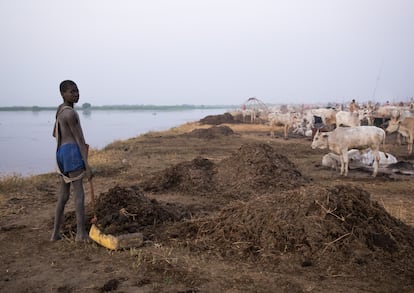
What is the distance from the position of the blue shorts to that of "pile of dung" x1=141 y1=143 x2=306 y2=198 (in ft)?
13.3

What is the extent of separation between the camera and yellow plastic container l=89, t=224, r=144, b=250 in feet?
18.1

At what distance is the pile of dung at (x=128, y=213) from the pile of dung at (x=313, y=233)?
75 cm

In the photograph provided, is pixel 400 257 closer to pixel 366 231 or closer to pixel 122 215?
pixel 366 231

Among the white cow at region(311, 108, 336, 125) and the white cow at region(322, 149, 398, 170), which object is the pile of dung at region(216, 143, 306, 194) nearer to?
the white cow at region(322, 149, 398, 170)

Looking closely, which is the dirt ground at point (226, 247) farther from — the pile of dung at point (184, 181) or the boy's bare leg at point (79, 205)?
the pile of dung at point (184, 181)

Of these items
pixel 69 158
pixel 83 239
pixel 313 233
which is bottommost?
pixel 83 239

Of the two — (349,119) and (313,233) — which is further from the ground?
(349,119)

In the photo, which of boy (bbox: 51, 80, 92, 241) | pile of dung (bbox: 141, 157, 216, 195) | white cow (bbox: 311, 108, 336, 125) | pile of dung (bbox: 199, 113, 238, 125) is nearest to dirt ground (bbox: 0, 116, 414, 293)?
boy (bbox: 51, 80, 92, 241)

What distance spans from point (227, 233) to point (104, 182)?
20.5ft

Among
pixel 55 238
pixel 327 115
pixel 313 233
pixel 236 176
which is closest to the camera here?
pixel 313 233

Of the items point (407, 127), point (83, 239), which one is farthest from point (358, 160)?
point (83, 239)

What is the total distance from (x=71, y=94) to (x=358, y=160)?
34.8 ft

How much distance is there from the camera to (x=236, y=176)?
1024cm

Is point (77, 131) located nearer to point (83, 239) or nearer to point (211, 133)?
point (83, 239)
